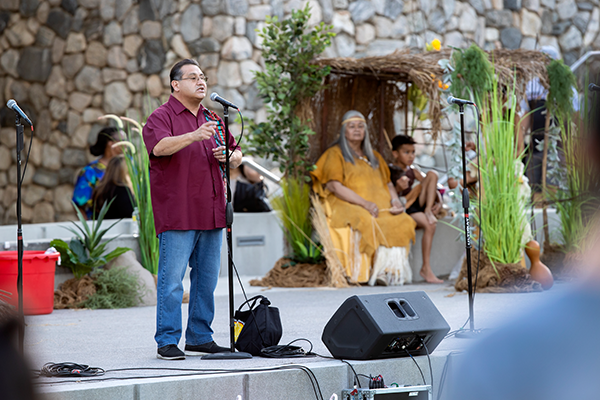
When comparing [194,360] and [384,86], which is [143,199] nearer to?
[194,360]

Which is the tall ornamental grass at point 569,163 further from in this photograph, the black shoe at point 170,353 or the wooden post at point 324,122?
the black shoe at point 170,353

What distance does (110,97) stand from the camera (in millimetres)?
9086

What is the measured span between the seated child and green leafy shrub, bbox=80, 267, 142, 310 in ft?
8.54

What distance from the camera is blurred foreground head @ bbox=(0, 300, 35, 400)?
0.76 metres

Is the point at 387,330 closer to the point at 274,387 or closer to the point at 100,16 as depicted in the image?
the point at 274,387

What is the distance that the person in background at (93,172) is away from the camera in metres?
6.55

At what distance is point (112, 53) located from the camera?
29.9ft

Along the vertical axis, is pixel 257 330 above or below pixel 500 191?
below

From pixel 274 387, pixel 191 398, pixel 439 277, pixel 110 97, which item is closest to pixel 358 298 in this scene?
pixel 274 387

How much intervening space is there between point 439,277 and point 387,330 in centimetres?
403

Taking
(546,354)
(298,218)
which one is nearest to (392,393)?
(546,354)

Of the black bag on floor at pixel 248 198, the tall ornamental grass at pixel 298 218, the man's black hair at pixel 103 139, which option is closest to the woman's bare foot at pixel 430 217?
the tall ornamental grass at pixel 298 218

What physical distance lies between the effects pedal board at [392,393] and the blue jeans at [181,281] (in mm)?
841

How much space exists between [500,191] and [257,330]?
8.90 ft
